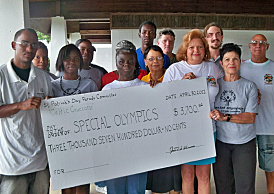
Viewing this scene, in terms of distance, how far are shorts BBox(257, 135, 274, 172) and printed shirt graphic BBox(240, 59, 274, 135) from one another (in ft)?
0.24

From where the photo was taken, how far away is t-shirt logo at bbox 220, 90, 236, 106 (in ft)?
8.18

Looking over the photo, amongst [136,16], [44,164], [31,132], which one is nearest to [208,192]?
[44,164]

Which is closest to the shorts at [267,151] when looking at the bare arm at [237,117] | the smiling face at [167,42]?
the bare arm at [237,117]

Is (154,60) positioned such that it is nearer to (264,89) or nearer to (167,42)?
(167,42)

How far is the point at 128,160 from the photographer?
7.79 ft

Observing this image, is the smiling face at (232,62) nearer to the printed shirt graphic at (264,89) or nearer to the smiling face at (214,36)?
the printed shirt graphic at (264,89)

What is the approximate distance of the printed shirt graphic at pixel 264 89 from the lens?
2818 millimetres

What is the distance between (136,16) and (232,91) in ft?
14.3

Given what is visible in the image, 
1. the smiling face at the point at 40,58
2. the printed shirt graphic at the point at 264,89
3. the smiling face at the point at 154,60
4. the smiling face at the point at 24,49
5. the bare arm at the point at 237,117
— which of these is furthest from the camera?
the smiling face at the point at 40,58

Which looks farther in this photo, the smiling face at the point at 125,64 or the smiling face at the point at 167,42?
the smiling face at the point at 167,42

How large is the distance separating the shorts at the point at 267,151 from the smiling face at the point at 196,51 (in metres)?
1.12

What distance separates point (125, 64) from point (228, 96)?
0.98 metres

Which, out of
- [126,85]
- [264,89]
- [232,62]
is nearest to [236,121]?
[232,62]

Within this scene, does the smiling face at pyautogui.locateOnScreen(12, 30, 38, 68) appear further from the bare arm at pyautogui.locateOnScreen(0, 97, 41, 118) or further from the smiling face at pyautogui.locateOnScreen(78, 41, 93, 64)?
the smiling face at pyautogui.locateOnScreen(78, 41, 93, 64)
